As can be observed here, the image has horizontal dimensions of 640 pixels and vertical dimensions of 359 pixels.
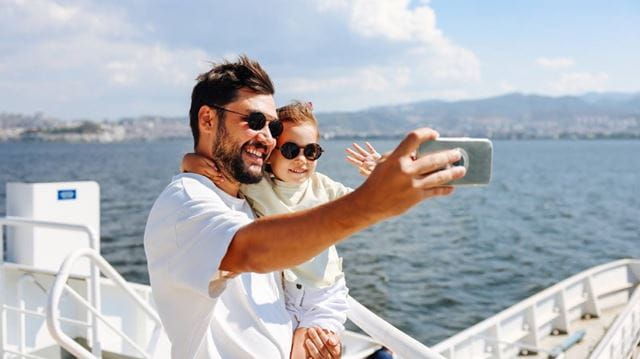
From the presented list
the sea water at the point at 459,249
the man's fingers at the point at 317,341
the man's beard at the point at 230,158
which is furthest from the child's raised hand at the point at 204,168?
the sea water at the point at 459,249

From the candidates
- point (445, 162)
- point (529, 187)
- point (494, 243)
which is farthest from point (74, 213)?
point (529, 187)

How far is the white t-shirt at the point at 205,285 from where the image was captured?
1.74 m

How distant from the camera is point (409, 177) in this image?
136cm

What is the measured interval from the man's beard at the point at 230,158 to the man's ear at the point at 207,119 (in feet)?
0.11

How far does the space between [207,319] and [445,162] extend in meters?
0.99

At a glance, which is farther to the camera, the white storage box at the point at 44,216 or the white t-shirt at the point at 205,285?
the white storage box at the point at 44,216

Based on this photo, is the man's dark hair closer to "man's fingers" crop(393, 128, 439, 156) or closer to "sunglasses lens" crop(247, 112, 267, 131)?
"sunglasses lens" crop(247, 112, 267, 131)

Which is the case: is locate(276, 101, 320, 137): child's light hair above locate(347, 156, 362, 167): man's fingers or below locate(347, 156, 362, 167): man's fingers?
above

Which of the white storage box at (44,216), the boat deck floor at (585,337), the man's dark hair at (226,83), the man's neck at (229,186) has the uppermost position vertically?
the man's dark hair at (226,83)

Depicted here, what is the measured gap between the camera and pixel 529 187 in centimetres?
5816

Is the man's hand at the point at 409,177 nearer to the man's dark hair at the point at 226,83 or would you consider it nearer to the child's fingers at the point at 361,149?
the man's dark hair at the point at 226,83

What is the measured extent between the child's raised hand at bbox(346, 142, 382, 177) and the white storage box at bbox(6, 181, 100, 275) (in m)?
3.65

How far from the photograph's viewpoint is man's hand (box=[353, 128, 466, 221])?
136 cm

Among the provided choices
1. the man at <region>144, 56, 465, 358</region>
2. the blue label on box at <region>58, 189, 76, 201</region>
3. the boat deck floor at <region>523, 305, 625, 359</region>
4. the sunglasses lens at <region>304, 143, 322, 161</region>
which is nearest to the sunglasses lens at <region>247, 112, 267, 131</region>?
the man at <region>144, 56, 465, 358</region>
